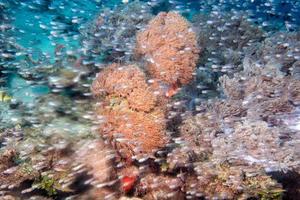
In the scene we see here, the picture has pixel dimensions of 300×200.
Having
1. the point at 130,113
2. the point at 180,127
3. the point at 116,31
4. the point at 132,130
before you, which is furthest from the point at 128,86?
the point at 116,31

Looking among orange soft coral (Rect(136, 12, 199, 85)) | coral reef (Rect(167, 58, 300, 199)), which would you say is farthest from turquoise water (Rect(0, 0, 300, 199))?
orange soft coral (Rect(136, 12, 199, 85))

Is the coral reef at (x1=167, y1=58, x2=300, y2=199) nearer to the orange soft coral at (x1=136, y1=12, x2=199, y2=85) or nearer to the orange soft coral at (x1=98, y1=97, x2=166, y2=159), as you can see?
the orange soft coral at (x1=98, y1=97, x2=166, y2=159)

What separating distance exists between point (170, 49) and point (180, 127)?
1692 millimetres

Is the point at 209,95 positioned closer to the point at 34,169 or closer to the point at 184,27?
the point at 184,27

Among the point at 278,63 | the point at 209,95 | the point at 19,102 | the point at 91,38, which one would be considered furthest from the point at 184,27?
the point at 19,102

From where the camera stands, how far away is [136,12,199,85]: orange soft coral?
610 cm

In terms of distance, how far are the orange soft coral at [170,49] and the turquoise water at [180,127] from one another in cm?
14

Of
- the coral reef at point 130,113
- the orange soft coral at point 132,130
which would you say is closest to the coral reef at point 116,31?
the coral reef at point 130,113

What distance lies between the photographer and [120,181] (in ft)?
15.7

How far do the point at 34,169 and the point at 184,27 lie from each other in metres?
3.80

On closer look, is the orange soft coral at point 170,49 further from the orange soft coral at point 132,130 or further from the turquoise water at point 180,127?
the orange soft coral at point 132,130

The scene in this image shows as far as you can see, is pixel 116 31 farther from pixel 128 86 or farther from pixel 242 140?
pixel 242 140

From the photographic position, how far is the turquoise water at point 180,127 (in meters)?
4.37

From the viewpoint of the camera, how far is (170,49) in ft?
20.4
